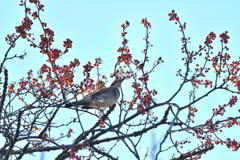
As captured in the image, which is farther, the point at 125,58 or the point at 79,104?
the point at 79,104

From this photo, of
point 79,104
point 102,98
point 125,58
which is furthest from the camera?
point 102,98

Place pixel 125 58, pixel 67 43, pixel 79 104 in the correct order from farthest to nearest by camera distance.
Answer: pixel 79 104 < pixel 125 58 < pixel 67 43

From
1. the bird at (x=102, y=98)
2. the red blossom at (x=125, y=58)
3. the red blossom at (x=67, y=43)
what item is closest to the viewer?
the red blossom at (x=67, y=43)

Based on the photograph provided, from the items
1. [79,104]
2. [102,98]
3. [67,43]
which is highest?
[102,98]

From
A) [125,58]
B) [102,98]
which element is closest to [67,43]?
[125,58]

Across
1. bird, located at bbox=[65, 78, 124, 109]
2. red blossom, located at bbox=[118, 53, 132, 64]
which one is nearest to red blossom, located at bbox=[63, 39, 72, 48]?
red blossom, located at bbox=[118, 53, 132, 64]

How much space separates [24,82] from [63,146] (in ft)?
7.65

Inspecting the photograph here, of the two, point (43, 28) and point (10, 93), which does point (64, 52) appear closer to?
point (43, 28)

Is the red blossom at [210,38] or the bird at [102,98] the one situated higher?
the bird at [102,98]

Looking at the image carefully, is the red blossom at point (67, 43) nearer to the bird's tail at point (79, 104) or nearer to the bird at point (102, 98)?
the bird's tail at point (79, 104)

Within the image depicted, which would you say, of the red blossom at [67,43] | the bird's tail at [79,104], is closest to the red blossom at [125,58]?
the bird's tail at [79,104]

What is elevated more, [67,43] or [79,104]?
[79,104]

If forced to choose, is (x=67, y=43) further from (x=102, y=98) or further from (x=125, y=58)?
(x=102, y=98)

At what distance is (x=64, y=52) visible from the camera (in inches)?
221
